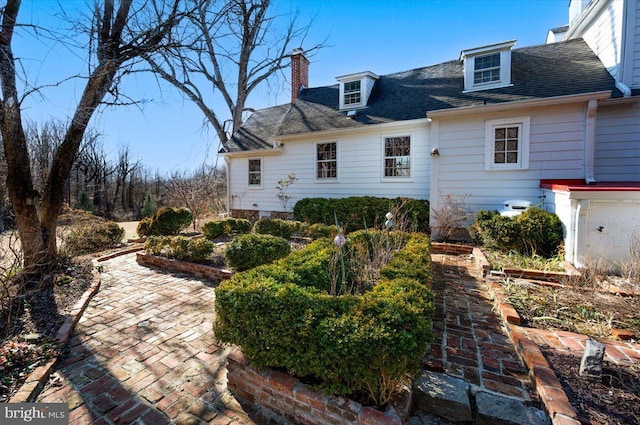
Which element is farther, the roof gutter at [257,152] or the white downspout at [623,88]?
the roof gutter at [257,152]

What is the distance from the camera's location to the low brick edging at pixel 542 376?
190 cm

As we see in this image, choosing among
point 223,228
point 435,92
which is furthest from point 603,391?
point 435,92

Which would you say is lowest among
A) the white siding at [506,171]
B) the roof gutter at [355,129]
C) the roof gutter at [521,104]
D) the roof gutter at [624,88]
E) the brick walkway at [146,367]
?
the brick walkway at [146,367]

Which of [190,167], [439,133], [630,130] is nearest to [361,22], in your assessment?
[439,133]

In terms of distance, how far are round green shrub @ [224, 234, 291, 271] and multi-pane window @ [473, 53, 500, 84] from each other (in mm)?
7872

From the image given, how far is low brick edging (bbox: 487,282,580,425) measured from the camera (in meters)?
A: 1.90

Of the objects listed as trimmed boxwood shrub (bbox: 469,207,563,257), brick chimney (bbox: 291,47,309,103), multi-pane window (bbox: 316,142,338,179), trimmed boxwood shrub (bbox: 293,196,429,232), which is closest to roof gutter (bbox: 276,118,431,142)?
multi-pane window (bbox: 316,142,338,179)

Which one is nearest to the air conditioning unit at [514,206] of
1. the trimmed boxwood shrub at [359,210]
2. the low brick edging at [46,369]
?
the trimmed boxwood shrub at [359,210]

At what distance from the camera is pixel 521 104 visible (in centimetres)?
679

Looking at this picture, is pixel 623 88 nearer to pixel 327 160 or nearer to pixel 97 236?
pixel 327 160

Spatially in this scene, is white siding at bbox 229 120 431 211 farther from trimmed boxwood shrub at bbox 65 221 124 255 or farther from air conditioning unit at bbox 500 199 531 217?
trimmed boxwood shrub at bbox 65 221 124 255

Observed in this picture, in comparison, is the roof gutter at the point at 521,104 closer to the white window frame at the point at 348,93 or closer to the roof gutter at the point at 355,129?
the roof gutter at the point at 355,129

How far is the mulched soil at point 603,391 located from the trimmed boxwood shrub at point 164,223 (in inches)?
373

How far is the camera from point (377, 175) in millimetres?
9523
